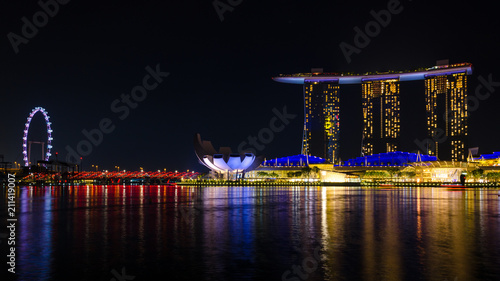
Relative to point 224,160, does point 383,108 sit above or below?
above

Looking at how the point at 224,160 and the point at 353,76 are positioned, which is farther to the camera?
the point at 353,76

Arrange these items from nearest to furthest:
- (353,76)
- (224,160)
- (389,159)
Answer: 1. (224,160)
2. (389,159)
3. (353,76)

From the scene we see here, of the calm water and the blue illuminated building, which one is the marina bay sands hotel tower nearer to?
the blue illuminated building

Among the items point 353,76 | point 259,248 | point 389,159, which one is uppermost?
point 353,76

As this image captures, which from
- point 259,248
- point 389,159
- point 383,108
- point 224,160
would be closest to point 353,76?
point 383,108

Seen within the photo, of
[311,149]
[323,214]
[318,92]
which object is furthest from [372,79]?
[323,214]

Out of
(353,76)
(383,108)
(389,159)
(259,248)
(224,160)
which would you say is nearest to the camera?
(259,248)

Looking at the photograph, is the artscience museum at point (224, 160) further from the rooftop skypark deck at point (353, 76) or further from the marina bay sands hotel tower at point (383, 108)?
the rooftop skypark deck at point (353, 76)

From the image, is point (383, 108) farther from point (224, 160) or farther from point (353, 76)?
point (224, 160)

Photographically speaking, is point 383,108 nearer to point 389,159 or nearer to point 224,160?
point 389,159
